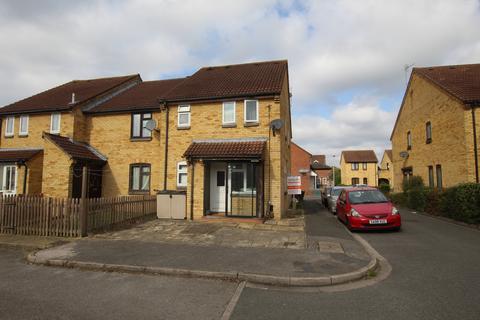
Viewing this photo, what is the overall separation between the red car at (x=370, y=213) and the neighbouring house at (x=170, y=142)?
9.67 feet

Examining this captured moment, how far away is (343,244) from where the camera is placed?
7.92 m

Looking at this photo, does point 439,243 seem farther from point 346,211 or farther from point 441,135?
point 441,135

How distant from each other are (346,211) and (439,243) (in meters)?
3.20

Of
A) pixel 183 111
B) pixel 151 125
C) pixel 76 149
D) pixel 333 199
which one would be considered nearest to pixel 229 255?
pixel 183 111

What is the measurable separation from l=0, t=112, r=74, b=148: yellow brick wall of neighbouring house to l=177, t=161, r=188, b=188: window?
24.3 feet

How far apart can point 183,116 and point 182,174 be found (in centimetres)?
282

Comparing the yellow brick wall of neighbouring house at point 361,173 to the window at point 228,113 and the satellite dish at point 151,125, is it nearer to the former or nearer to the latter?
the window at point 228,113

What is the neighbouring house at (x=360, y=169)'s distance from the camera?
176ft

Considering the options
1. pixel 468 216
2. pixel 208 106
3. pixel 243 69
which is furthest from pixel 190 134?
pixel 468 216

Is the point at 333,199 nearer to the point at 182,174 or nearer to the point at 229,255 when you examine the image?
the point at 182,174

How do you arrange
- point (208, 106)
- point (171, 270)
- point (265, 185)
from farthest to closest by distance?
point (208, 106), point (265, 185), point (171, 270)

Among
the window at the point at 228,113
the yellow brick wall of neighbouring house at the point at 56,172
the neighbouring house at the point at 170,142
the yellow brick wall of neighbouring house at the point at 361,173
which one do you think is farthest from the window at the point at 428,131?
the yellow brick wall of neighbouring house at the point at 361,173

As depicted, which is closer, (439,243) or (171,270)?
(171,270)

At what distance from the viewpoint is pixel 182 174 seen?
1347 cm
